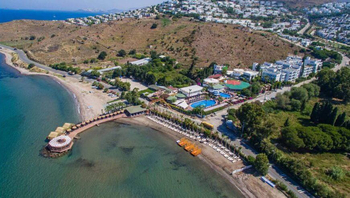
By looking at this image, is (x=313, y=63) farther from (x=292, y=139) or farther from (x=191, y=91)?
(x=292, y=139)

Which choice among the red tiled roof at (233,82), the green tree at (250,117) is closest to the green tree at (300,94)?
the red tiled roof at (233,82)

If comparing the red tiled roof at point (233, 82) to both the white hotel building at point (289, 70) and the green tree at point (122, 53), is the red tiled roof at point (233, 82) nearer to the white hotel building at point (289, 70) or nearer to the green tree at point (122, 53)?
the white hotel building at point (289, 70)

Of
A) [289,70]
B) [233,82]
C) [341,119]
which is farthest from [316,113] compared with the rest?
[289,70]

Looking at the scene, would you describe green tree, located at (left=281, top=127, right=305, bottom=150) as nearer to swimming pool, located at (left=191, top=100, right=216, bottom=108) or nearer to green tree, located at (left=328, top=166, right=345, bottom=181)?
green tree, located at (left=328, top=166, right=345, bottom=181)

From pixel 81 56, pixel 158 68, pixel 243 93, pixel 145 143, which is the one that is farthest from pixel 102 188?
pixel 81 56

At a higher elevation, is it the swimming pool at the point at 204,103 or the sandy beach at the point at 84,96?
the swimming pool at the point at 204,103

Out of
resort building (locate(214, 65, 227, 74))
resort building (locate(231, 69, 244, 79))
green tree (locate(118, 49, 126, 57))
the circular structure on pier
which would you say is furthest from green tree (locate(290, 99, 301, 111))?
green tree (locate(118, 49, 126, 57))
